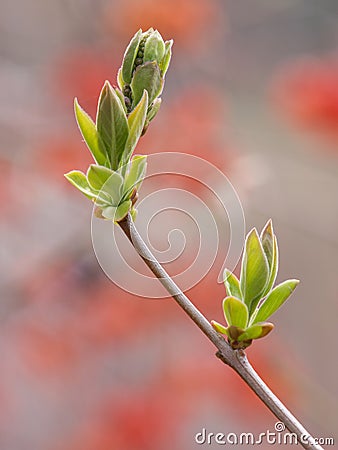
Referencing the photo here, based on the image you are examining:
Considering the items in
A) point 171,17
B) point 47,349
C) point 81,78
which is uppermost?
point 171,17

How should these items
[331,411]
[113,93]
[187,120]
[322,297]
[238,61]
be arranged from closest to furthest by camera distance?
[113,93] → [187,120] → [331,411] → [322,297] → [238,61]

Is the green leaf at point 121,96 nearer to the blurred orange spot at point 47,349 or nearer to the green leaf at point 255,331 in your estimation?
the green leaf at point 255,331

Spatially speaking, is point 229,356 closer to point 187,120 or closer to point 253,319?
point 253,319

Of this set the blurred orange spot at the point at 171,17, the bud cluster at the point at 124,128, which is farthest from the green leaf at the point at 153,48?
the blurred orange spot at the point at 171,17

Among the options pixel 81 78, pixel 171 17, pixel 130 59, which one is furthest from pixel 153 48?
pixel 171 17

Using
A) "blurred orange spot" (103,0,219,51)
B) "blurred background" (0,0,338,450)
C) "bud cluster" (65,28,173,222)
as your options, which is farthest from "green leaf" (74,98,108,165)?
"blurred orange spot" (103,0,219,51)

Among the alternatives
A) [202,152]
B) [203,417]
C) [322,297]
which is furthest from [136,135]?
[322,297]

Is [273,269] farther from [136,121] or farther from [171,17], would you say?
[171,17]

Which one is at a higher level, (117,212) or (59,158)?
(59,158)
